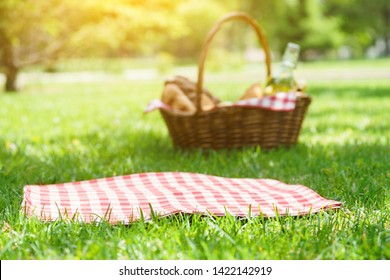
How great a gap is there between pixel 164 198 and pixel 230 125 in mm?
1542

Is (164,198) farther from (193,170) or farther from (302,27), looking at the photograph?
(302,27)

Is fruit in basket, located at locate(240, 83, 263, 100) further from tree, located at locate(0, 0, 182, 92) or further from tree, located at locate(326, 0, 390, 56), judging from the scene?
tree, located at locate(326, 0, 390, 56)

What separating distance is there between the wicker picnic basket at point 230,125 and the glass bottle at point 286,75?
230 millimetres

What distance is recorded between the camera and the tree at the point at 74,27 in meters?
10.7

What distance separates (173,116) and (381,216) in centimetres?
213

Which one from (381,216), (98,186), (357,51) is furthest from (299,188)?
(357,51)

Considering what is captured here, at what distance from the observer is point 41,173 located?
371 cm

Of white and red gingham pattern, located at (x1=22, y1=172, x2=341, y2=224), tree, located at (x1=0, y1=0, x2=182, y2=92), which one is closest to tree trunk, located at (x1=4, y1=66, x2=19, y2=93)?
tree, located at (x1=0, y1=0, x2=182, y2=92)

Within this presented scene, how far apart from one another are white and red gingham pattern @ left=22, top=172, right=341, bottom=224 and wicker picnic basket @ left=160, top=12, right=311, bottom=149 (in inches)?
37.4

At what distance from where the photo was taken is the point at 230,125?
14.2ft

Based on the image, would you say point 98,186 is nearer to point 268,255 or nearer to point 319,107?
point 268,255

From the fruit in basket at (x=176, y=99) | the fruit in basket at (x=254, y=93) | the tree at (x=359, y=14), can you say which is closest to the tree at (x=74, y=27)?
the fruit in basket at (x=176, y=99)

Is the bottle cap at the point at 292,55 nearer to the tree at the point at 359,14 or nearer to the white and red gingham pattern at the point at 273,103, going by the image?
the white and red gingham pattern at the point at 273,103

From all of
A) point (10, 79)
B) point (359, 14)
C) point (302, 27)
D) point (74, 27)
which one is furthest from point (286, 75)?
point (359, 14)
